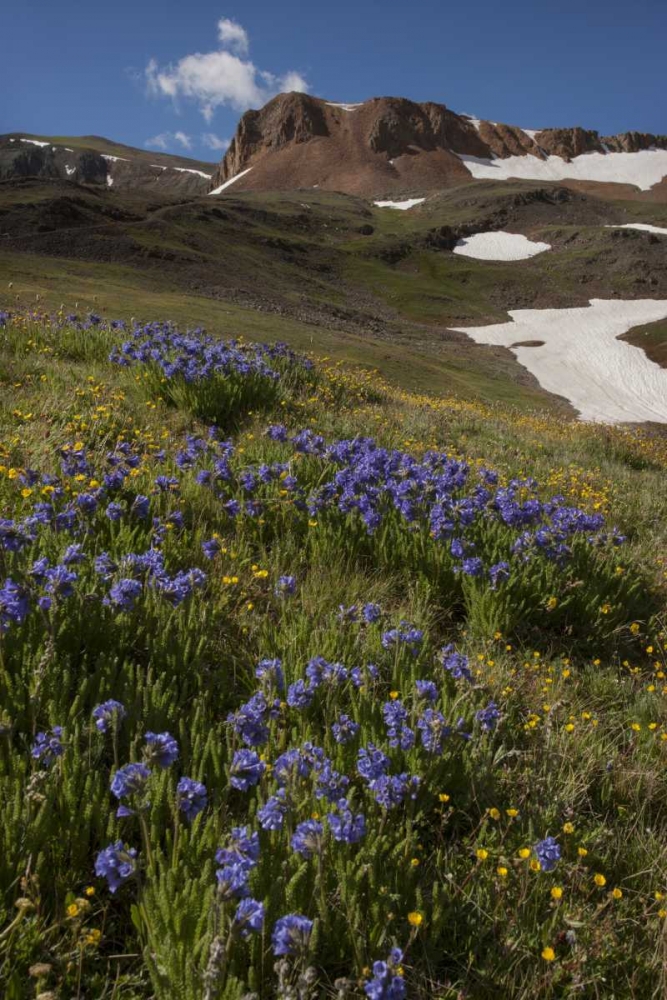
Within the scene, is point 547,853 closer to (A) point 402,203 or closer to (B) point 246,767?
(B) point 246,767

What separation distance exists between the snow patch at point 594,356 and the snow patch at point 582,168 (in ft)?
304

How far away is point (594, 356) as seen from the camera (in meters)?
48.0

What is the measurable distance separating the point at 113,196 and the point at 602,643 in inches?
2800

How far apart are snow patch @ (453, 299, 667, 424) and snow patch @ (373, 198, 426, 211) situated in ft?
203

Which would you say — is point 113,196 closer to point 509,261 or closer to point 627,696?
point 509,261

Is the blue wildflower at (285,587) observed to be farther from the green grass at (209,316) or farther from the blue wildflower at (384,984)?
the green grass at (209,316)

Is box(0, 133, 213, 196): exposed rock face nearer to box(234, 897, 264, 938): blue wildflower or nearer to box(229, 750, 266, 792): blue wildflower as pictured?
box(229, 750, 266, 792): blue wildflower

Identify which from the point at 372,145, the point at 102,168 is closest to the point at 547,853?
the point at 372,145

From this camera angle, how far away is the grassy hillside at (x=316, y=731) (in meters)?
1.98

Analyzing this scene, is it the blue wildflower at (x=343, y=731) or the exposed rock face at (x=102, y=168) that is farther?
the exposed rock face at (x=102, y=168)

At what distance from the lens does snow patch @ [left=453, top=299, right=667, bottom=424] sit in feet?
122

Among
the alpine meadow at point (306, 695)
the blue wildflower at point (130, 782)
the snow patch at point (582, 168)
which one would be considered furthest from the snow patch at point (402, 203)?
the blue wildflower at point (130, 782)

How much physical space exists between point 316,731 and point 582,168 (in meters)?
175

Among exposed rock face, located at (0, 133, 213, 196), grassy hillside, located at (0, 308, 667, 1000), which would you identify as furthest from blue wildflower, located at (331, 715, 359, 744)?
exposed rock face, located at (0, 133, 213, 196)
